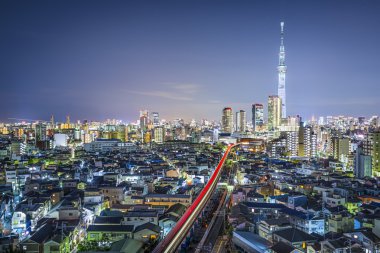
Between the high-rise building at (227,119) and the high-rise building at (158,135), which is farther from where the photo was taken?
the high-rise building at (227,119)

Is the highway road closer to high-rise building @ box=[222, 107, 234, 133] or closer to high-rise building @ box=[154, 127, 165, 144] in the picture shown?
high-rise building @ box=[154, 127, 165, 144]

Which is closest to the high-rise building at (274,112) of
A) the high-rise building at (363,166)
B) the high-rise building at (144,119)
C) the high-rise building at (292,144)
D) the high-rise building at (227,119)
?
the high-rise building at (227,119)

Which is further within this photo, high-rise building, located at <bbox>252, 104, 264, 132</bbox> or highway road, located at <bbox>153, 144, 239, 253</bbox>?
high-rise building, located at <bbox>252, 104, 264, 132</bbox>

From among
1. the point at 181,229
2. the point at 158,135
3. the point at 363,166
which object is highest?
the point at 158,135

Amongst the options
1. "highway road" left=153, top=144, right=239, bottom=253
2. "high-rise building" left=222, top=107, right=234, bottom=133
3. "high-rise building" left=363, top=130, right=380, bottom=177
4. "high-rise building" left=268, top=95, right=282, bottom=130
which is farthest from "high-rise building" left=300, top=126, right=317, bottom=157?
"high-rise building" left=222, top=107, right=234, bottom=133

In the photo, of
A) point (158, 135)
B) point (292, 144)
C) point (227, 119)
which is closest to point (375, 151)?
point (292, 144)

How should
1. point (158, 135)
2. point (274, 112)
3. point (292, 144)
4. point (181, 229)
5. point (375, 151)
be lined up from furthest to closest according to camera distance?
1. point (274, 112)
2. point (158, 135)
3. point (292, 144)
4. point (375, 151)
5. point (181, 229)

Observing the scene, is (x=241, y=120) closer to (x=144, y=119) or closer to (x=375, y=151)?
(x=144, y=119)

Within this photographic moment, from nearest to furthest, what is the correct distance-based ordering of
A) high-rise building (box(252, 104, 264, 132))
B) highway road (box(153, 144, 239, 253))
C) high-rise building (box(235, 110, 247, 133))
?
1. highway road (box(153, 144, 239, 253))
2. high-rise building (box(252, 104, 264, 132))
3. high-rise building (box(235, 110, 247, 133))

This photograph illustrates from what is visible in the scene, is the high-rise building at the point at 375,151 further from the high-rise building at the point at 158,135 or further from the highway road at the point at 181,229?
the high-rise building at the point at 158,135
